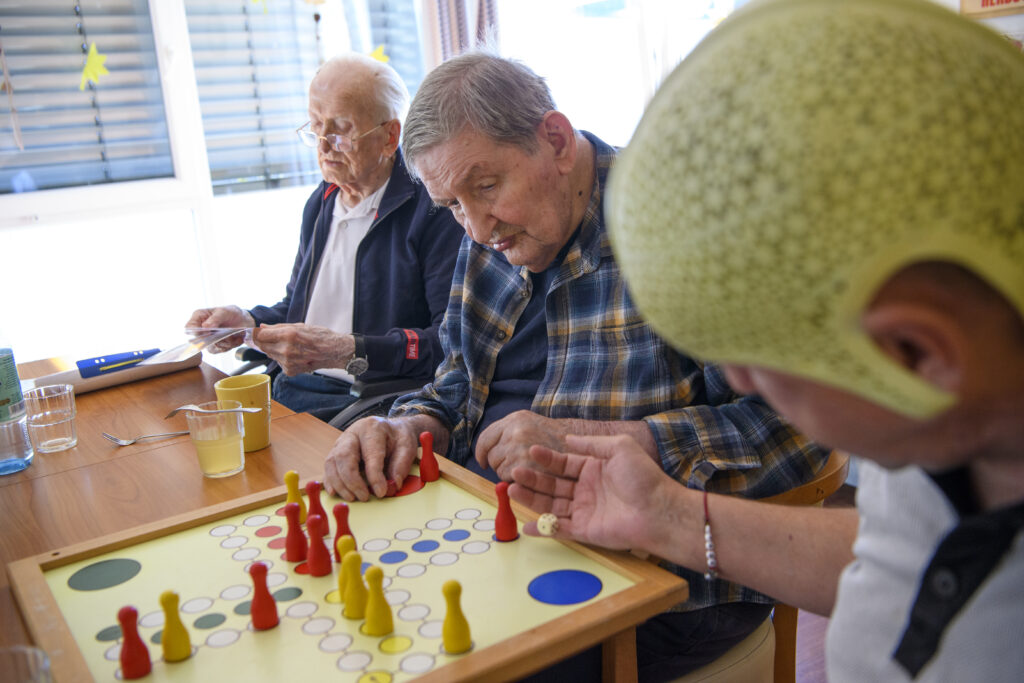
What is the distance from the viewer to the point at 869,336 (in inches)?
18.7

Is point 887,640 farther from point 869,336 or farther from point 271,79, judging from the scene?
point 271,79

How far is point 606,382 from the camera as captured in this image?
158 centimetres

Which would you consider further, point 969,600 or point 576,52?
point 576,52

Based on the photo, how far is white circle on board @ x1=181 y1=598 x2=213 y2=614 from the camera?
3.31ft

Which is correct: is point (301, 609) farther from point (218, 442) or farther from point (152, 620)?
point (218, 442)

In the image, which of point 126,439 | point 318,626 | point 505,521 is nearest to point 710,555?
point 505,521

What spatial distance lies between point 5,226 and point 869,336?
4072 mm

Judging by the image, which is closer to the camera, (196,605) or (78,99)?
(196,605)

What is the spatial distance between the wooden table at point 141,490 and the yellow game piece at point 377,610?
0.55ft

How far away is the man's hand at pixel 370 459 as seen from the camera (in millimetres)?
1332

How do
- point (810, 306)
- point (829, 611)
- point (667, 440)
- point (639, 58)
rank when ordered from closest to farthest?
point (810, 306)
point (829, 611)
point (667, 440)
point (639, 58)

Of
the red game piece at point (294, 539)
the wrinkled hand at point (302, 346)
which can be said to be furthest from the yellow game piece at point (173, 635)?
the wrinkled hand at point (302, 346)

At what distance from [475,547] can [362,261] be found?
1.53m

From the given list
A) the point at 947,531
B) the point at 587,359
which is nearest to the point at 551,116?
the point at 587,359
